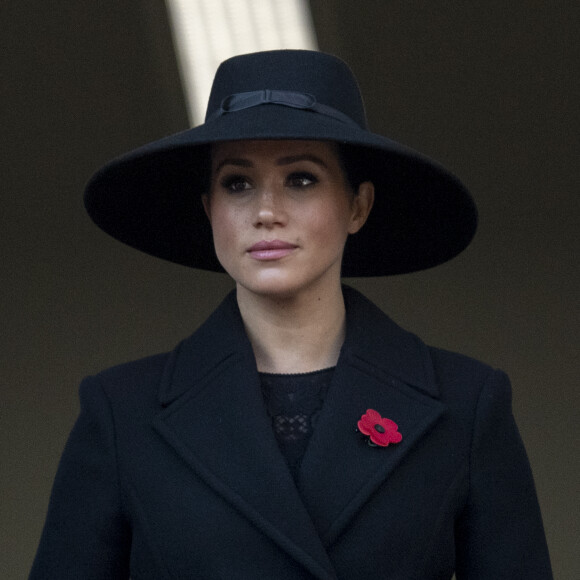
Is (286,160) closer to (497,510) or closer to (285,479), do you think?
(285,479)

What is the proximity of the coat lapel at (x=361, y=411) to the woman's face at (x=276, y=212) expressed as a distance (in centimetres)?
18

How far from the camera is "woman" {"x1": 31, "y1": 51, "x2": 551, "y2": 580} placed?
1.83 meters

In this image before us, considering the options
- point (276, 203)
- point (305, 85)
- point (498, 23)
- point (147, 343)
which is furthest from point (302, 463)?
point (498, 23)

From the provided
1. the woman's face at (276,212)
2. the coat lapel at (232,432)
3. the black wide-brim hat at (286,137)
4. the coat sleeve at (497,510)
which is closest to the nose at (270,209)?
the woman's face at (276,212)

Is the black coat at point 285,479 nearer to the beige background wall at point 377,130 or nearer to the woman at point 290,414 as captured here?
the woman at point 290,414

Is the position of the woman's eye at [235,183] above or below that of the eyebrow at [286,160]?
below

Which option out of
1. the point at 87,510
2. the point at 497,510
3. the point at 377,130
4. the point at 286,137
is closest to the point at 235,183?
the point at 286,137

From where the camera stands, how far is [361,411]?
194 cm

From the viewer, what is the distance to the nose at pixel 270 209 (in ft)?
6.09

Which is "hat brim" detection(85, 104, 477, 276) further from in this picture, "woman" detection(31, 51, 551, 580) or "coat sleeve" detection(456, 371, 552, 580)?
"coat sleeve" detection(456, 371, 552, 580)

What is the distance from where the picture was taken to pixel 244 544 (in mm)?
1819

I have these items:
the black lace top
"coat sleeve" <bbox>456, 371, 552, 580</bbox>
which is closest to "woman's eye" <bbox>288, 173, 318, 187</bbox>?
the black lace top

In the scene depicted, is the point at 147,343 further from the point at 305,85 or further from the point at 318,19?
the point at 305,85

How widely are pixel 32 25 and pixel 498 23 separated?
151 cm
